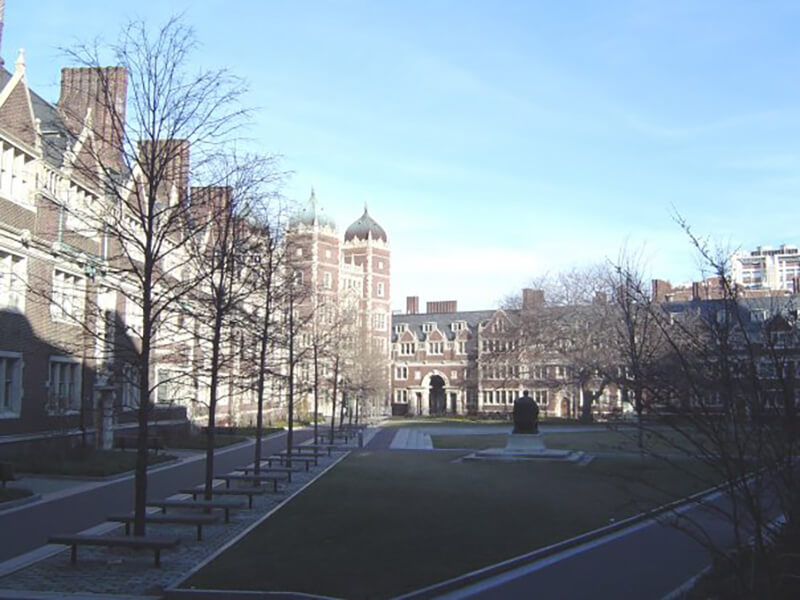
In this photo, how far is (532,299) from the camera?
216 ft

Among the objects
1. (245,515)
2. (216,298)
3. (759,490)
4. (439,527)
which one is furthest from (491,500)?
(759,490)

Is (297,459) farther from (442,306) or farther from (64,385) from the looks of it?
(442,306)

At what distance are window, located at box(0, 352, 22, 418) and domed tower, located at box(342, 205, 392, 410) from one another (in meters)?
69.4

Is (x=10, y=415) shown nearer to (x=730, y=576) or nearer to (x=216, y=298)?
(x=216, y=298)

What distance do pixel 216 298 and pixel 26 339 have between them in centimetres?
1185

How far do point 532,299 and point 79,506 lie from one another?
51810mm

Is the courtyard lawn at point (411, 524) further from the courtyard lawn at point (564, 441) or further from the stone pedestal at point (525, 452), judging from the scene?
the courtyard lawn at point (564, 441)

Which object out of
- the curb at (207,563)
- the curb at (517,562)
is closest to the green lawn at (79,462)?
the curb at (207,563)

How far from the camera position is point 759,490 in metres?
6.04

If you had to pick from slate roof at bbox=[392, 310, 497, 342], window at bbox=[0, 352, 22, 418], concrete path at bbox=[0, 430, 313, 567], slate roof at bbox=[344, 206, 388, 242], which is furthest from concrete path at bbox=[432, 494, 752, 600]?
slate roof at bbox=[344, 206, 388, 242]

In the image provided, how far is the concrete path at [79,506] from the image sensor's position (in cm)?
1373

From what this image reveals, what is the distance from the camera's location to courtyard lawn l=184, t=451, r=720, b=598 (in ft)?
35.2

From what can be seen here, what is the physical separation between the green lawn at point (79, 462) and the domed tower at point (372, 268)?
6667 centimetres

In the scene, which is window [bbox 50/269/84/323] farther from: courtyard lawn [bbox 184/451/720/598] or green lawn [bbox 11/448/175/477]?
courtyard lawn [bbox 184/451/720/598]
